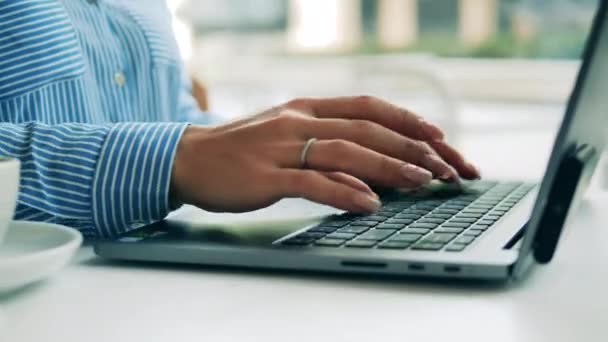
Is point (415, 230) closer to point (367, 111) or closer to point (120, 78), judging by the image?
point (367, 111)

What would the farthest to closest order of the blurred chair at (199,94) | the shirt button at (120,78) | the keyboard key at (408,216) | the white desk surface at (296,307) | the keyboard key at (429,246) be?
1. the blurred chair at (199,94)
2. the shirt button at (120,78)
3. the keyboard key at (408,216)
4. the keyboard key at (429,246)
5. the white desk surface at (296,307)

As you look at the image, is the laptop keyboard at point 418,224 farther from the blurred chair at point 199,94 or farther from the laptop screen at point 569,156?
the blurred chair at point 199,94

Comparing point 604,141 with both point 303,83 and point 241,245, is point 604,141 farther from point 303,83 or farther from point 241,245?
point 303,83

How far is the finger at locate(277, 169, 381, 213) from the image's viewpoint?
2.18ft

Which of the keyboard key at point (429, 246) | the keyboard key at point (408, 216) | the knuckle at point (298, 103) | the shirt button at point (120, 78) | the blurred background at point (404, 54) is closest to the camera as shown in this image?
the keyboard key at point (429, 246)

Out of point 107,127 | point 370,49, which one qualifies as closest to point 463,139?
point 370,49

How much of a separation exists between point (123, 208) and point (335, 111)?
0.20m

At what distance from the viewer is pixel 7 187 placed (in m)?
0.55

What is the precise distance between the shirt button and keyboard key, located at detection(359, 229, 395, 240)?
1.71 ft

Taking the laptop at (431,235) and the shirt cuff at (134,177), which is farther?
the shirt cuff at (134,177)

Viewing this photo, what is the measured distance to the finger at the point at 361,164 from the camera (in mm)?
698

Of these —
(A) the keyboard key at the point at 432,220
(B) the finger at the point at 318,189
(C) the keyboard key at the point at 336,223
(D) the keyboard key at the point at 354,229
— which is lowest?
(A) the keyboard key at the point at 432,220

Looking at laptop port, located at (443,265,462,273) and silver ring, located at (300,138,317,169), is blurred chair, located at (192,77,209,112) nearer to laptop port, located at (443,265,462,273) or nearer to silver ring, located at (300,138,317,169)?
silver ring, located at (300,138,317,169)

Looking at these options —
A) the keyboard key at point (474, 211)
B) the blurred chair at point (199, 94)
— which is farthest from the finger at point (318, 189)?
the blurred chair at point (199, 94)
